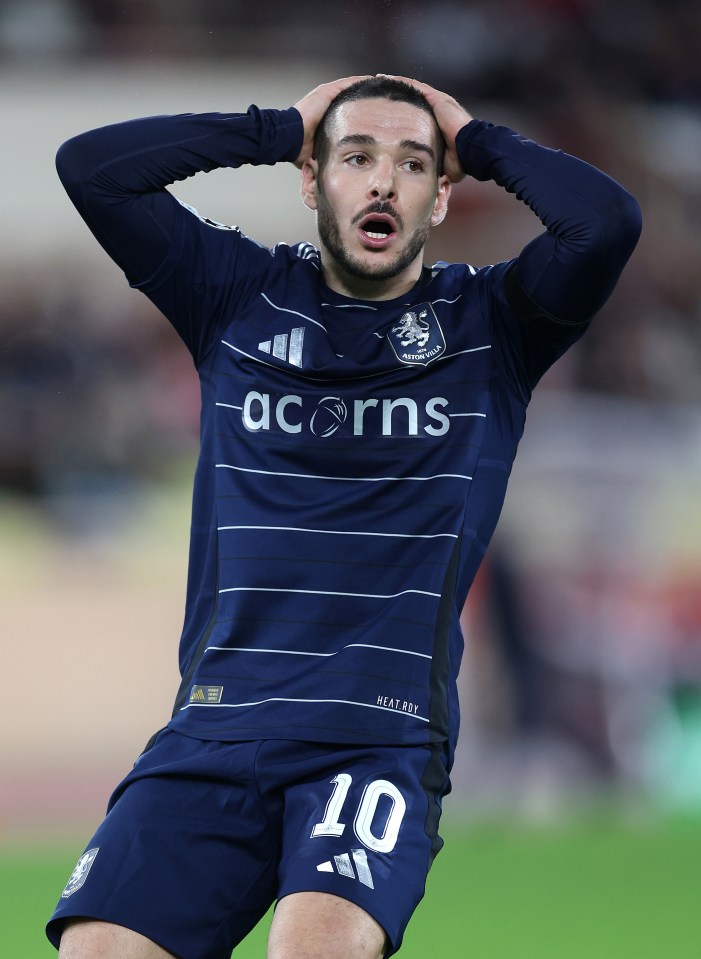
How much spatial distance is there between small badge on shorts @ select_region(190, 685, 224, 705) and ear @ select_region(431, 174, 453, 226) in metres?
1.10

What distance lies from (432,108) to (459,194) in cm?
739

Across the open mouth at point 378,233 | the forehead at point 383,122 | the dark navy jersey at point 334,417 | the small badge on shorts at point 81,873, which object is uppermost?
the forehead at point 383,122

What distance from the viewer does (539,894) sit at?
20.0 ft

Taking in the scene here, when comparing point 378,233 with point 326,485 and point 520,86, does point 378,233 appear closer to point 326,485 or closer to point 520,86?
point 326,485

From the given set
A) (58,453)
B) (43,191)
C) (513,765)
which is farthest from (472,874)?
(43,191)

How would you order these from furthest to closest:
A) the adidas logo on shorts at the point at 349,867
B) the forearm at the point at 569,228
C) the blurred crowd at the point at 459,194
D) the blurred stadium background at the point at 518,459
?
the blurred crowd at the point at 459,194, the blurred stadium background at the point at 518,459, the forearm at the point at 569,228, the adidas logo on shorts at the point at 349,867

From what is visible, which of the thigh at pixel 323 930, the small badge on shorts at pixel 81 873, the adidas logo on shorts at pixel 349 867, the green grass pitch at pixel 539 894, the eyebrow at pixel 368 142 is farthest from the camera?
the green grass pitch at pixel 539 894

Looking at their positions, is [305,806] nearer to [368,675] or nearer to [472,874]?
[368,675]

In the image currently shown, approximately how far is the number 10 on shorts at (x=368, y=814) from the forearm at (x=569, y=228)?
1.01 meters

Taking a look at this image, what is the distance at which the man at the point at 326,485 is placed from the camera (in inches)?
101

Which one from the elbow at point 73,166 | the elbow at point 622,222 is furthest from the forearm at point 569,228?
the elbow at point 73,166

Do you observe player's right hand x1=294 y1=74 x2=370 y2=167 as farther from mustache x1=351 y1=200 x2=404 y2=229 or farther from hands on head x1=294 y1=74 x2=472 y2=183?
mustache x1=351 y1=200 x2=404 y2=229

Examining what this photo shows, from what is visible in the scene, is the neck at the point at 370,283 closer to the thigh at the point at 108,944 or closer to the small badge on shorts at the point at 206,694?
the small badge on shorts at the point at 206,694

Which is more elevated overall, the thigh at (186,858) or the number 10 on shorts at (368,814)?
the number 10 on shorts at (368,814)
